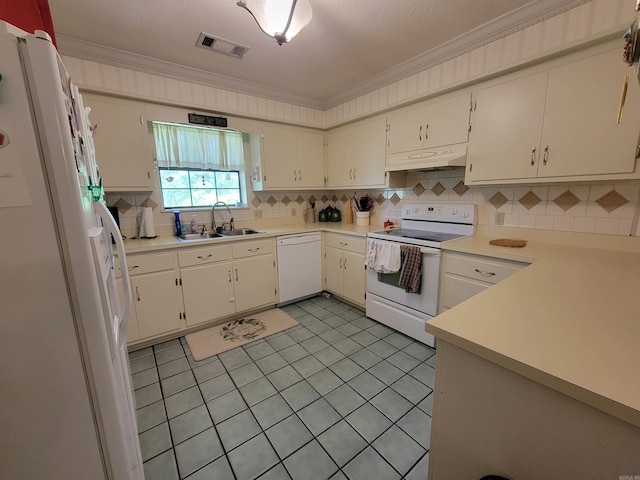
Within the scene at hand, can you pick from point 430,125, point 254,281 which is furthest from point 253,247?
point 430,125

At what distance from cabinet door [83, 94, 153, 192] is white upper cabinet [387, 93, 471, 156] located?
2.33 m

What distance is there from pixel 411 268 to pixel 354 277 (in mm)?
826

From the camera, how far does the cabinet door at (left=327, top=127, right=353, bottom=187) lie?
3.25 metres

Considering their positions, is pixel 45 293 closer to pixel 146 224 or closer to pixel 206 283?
pixel 206 283

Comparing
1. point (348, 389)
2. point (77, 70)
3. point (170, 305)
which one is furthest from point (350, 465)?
point (77, 70)

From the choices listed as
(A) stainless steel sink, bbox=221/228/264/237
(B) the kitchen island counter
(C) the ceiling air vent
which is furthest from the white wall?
(B) the kitchen island counter

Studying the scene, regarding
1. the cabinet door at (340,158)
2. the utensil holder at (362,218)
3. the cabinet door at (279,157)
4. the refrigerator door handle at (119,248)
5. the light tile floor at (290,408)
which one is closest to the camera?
the refrigerator door handle at (119,248)

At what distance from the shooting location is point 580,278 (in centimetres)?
120

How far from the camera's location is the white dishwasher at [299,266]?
3.02 meters

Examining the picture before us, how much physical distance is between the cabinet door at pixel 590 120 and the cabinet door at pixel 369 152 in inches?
53.8

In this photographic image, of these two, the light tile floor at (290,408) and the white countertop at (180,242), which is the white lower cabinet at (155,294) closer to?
the white countertop at (180,242)

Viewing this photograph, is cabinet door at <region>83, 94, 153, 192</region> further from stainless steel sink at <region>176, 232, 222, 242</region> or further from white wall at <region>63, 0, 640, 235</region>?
stainless steel sink at <region>176, 232, 222, 242</region>

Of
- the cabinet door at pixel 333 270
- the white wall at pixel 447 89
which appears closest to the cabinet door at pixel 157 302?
the white wall at pixel 447 89

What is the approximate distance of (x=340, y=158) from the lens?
3.38 meters
